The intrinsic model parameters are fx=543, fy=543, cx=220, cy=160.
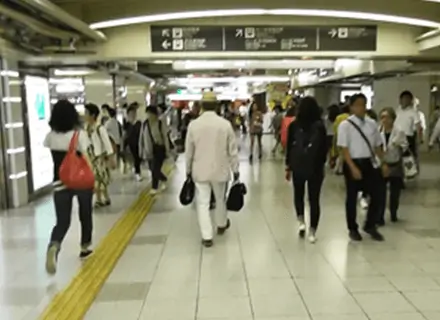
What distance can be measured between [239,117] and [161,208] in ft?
67.7

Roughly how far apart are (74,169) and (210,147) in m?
1.39

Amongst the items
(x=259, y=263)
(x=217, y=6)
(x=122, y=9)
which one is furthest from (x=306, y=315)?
(x=122, y=9)

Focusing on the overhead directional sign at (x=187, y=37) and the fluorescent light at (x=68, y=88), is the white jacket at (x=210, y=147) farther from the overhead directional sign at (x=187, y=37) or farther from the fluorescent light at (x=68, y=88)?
the fluorescent light at (x=68, y=88)

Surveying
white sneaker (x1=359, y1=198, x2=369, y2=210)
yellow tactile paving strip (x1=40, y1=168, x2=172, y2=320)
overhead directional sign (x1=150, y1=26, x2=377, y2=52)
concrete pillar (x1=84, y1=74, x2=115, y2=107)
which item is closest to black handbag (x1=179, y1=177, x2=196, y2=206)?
yellow tactile paving strip (x1=40, y1=168, x2=172, y2=320)

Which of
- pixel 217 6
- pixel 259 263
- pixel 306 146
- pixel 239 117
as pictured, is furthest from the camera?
pixel 239 117

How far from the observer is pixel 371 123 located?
5523mm

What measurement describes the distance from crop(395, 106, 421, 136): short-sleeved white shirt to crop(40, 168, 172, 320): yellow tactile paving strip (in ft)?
14.5

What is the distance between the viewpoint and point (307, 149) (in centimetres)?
546

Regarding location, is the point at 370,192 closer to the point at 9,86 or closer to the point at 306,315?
the point at 306,315

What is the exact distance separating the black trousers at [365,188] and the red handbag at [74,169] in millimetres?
2579

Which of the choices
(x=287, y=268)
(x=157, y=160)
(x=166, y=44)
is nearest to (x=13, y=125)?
(x=157, y=160)

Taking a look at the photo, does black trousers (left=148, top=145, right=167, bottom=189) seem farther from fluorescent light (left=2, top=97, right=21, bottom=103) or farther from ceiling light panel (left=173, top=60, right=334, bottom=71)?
ceiling light panel (left=173, top=60, right=334, bottom=71)

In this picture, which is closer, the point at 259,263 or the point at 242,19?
the point at 259,263

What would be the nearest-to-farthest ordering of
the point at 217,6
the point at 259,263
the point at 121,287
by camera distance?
the point at 121,287 < the point at 259,263 < the point at 217,6
